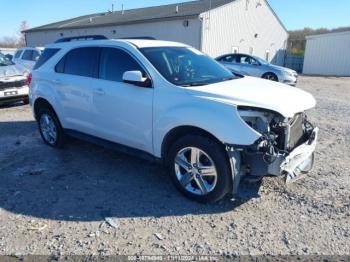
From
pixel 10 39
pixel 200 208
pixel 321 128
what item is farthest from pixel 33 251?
pixel 10 39

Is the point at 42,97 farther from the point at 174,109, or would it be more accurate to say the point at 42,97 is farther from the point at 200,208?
the point at 200,208

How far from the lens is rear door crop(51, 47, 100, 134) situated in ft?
16.3

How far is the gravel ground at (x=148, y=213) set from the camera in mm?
3229

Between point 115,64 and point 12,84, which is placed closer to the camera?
point 115,64

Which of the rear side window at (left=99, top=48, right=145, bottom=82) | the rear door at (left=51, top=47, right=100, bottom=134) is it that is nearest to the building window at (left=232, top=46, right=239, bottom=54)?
the rear door at (left=51, top=47, right=100, bottom=134)

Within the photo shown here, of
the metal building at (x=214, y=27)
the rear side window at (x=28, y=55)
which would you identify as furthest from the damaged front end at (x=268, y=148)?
the metal building at (x=214, y=27)

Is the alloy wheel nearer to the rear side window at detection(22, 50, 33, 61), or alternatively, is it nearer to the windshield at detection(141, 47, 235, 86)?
the windshield at detection(141, 47, 235, 86)

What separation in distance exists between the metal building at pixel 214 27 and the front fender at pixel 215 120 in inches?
782

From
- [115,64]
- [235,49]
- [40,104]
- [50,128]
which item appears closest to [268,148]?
[115,64]

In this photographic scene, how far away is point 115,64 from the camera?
184 inches

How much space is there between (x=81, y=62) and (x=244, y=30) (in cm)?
2456

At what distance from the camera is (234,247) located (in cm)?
320

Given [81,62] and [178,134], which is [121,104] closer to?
[178,134]

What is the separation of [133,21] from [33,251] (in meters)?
26.1
